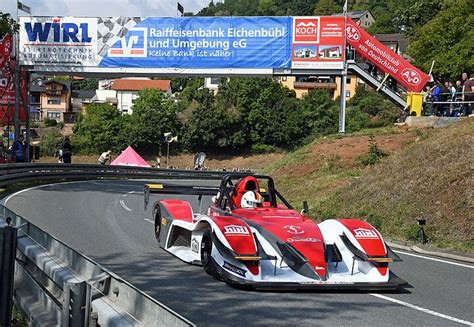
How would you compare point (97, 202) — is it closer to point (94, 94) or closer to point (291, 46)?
point (291, 46)

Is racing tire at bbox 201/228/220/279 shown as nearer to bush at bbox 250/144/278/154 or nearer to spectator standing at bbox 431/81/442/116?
spectator standing at bbox 431/81/442/116

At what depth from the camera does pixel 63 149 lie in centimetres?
3291

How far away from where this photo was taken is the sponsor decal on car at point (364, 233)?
8969 mm

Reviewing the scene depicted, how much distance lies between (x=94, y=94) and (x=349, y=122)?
8782 centimetres

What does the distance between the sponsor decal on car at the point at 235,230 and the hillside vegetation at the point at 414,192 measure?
18.8 feet

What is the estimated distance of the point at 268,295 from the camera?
8.05 metres

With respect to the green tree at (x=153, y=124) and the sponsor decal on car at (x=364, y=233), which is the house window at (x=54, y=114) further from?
the sponsor decal on car at (x=364, y=233)

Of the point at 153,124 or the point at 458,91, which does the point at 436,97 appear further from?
the point at 153,124

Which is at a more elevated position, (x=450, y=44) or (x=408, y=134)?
(x=450, y=44)

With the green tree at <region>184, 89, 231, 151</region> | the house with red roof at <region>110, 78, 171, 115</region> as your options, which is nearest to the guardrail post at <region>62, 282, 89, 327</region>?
the green tree at <region>184, 89, 231, 151</region>

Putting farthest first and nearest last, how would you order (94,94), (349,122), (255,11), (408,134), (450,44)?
(255,11) < (94,94) < (349,122) < (450,44) < (408,134)

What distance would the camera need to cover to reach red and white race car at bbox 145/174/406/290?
319 inches

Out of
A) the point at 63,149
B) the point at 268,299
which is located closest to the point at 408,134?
the point at 63,149

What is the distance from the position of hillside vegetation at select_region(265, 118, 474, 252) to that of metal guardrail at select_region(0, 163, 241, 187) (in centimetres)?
958
